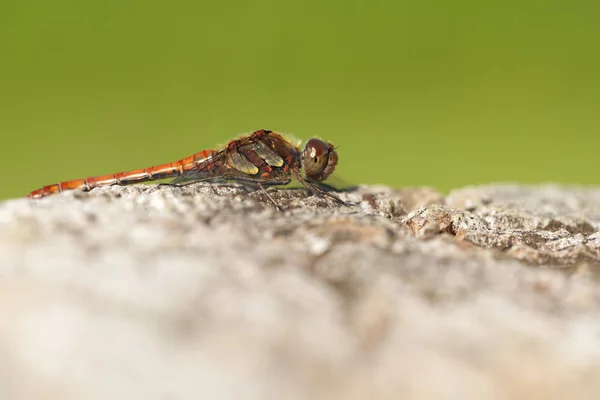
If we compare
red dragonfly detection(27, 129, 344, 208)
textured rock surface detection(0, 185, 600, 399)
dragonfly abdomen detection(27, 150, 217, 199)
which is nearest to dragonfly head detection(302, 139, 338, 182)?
red dragonfly detection(27, 129, 344, 208)

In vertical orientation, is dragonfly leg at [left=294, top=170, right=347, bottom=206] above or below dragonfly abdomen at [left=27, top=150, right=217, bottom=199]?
below

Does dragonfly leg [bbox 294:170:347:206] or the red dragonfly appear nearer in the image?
dragonfly leg [bbox 294:170:347:206]

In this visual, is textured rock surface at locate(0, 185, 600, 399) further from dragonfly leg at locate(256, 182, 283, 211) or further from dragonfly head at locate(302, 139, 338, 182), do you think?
dragonfly head at locate(302, 139, 338, 182)

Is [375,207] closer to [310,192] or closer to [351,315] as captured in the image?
[310,192]

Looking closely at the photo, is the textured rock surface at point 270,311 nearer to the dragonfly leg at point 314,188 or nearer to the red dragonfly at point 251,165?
the dragonfly leg at point 314,188

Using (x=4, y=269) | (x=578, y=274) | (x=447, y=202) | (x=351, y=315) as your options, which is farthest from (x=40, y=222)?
(x=447, y=202)

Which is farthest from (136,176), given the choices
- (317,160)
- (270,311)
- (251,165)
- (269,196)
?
(270,311)

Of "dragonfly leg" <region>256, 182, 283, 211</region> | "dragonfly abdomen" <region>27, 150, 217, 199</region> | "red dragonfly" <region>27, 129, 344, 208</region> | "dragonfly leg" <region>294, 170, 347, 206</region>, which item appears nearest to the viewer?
"dragonfly leg" <region>256, 182, 283, 211</region>

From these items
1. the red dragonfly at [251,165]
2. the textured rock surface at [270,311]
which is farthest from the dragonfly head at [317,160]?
the textured rock surface at [270,311]
